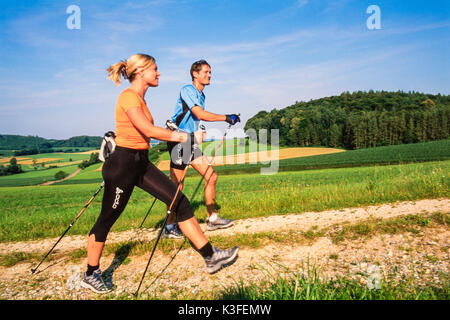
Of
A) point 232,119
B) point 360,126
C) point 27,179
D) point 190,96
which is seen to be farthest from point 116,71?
point 360,126

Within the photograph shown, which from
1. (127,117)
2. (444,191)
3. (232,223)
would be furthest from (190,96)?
(444,191)

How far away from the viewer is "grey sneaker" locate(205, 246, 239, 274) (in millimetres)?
3423

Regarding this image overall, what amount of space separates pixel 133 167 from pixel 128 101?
81cm

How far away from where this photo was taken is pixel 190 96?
4.56 metres

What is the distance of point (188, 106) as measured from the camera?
460 cm

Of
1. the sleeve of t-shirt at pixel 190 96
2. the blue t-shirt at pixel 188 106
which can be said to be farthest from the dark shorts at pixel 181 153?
the sleeve of t-shirt at pixel 190 96

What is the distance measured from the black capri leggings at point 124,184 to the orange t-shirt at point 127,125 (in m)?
0.09

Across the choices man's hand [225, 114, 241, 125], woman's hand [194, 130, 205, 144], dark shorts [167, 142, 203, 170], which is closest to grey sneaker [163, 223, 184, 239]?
dark shorts [167, 142, 203, 170]

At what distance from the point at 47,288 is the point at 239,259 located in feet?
8.72

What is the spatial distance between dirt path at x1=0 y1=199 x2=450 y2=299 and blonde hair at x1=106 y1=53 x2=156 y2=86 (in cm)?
270

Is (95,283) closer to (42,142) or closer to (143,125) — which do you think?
(143,125)

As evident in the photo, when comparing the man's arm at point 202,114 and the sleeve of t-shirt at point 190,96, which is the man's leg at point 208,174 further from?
the sleeve of t-shirt at point 190,96
